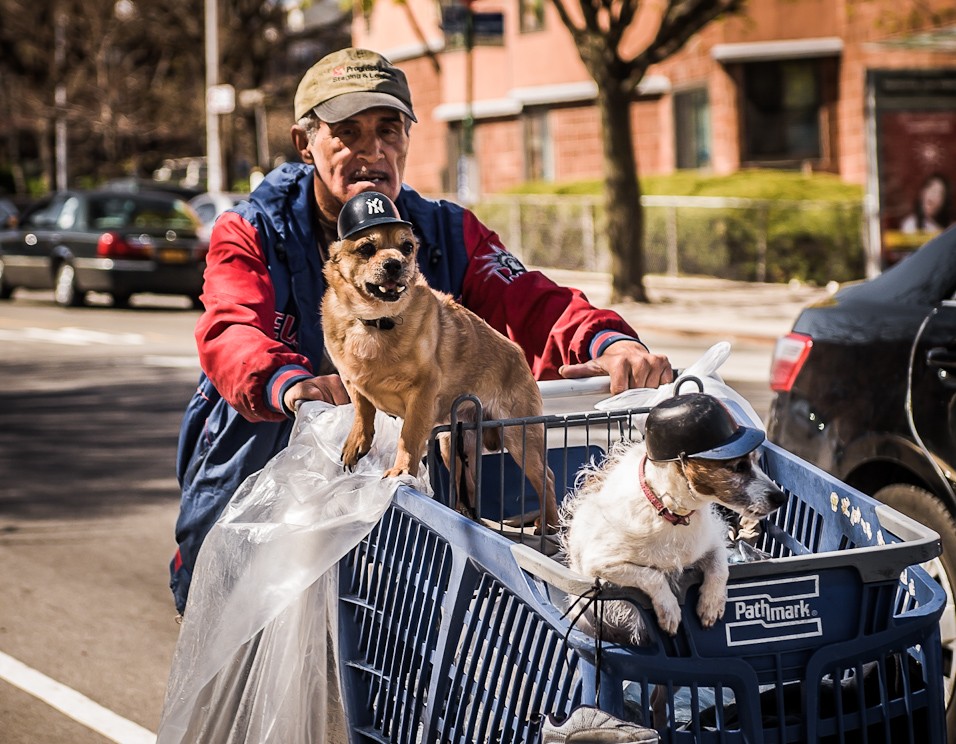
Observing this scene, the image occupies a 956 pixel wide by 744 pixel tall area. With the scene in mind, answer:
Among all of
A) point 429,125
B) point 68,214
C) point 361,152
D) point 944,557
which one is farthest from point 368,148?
point 429,125

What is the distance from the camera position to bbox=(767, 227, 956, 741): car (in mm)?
4879

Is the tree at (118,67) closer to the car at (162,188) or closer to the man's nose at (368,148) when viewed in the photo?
the car at (162,188)

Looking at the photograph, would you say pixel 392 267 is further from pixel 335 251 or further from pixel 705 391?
pixel 705 391

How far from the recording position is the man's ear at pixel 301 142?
3991mm

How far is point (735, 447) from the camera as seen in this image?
2658 millimetres

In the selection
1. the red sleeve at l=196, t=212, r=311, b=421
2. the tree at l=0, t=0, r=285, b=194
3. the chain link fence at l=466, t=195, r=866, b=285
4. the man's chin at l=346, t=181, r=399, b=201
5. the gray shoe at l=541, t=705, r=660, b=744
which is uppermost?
the tree at l=0, t=0, r=285, b=194

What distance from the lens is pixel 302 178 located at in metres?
3.97

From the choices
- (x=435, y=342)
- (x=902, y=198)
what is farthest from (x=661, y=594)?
(x=902, y=198)

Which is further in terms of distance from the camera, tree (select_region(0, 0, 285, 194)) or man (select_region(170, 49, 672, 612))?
tree (select_region(0, 0, 285, 194))

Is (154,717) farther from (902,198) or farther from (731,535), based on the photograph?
(902,198)

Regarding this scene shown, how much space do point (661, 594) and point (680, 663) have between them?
0.13m

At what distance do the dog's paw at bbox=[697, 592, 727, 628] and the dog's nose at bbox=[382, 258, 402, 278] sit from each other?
1.11m

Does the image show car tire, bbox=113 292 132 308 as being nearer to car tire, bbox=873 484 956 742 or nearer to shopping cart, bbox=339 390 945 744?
car tire, bbox=873 484 956 742

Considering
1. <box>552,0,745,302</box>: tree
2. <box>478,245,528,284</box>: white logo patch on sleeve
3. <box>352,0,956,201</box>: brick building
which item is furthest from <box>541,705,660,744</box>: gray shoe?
<box>352,0,956,201</box>: brick building
